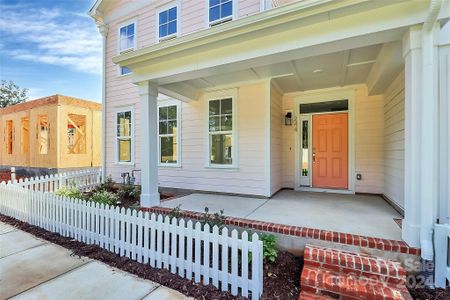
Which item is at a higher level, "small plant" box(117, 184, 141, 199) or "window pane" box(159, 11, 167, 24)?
"window pane" box(159, 11, 167, 24)

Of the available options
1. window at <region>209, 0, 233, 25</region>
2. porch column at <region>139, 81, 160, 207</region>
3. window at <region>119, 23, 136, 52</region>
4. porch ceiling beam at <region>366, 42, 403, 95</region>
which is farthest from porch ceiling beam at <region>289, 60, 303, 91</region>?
A: window at <region>119, 23, 136, 52</region>

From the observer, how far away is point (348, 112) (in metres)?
5.90

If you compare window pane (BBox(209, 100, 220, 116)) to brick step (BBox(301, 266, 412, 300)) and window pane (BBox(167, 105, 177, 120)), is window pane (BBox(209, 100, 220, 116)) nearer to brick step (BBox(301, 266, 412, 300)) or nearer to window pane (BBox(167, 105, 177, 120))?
window pane (BBox(167, 105, 177, 120))

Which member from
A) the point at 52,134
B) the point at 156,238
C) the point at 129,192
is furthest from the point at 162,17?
the point at 52,134

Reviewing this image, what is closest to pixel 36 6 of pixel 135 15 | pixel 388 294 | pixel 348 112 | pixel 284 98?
pixel 135 15

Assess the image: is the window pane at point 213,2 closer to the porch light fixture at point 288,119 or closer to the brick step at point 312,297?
the porch light fixture at point 288,119

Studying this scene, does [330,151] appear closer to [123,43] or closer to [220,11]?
[220,11]

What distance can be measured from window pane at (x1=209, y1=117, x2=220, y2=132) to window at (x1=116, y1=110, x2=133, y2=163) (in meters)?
2.93

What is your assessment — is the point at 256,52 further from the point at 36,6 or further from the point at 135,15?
the point at 36,6

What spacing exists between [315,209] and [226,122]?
299 centimetres

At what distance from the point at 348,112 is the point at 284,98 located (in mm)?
1678

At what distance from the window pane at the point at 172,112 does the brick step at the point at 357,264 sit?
5.20m

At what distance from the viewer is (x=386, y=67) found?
379 cm

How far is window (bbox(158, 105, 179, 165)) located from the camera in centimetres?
678
